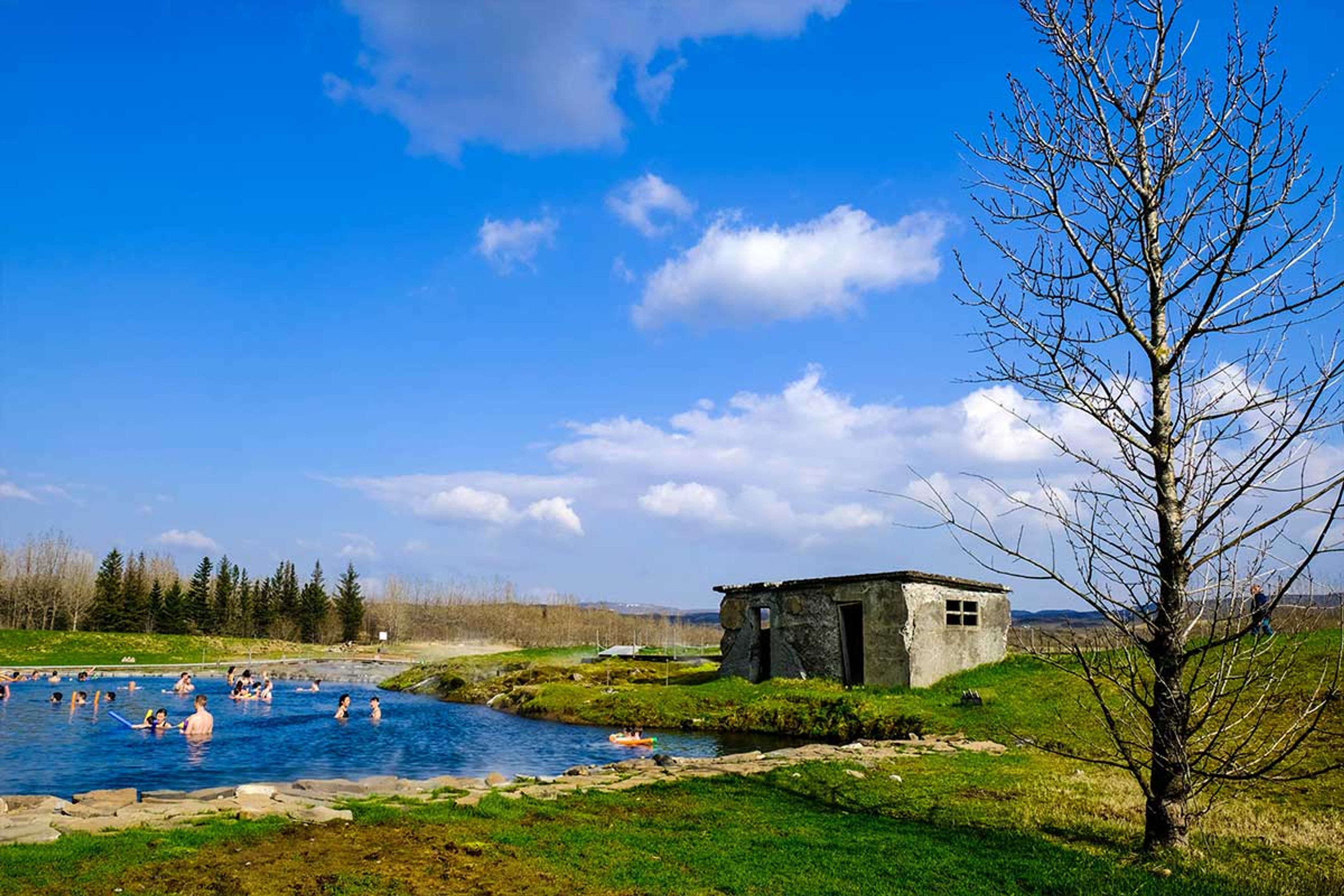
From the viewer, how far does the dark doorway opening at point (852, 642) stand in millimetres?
27219

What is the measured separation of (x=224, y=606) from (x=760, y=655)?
79267 mm

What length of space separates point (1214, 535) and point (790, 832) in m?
6.04

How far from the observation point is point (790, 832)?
1040cm

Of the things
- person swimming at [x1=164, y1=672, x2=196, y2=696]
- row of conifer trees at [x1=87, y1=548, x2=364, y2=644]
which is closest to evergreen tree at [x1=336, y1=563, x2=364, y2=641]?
row of conifer trees at [x1=87, y1=548, x2=364, y2=644]

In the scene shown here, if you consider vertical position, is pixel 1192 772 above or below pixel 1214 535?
below

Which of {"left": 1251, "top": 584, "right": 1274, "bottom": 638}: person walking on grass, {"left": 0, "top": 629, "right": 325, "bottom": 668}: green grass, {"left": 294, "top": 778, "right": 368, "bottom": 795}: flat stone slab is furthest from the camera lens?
{"left": 0, "top": 629, "right": 325, "bottom": 668}: green grass

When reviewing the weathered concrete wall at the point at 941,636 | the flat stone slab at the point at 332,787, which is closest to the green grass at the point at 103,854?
the flat stone slab at the point at 332,787

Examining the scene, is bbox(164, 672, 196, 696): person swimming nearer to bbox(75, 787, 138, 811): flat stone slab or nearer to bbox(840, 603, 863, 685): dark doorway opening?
bbox(75, 787, 138, 811): flat stone slab

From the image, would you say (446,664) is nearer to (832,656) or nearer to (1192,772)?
(832,656)

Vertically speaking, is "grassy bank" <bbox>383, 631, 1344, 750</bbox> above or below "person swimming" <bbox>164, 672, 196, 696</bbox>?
above

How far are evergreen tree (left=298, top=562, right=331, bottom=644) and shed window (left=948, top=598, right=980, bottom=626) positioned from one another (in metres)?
81.9

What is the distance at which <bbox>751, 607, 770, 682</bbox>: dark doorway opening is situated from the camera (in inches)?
1177

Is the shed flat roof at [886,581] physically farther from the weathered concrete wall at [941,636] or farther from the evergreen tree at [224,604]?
the evergreen tree at [224,604]

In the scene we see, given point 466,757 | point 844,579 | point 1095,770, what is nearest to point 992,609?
point 844,579
